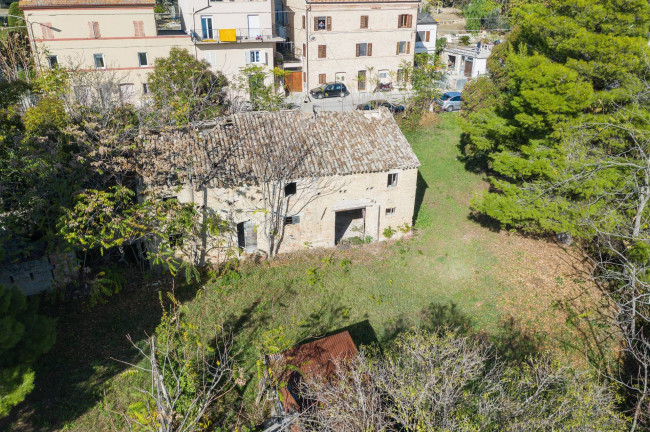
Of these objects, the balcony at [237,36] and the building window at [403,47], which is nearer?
the balcony at [237,36]

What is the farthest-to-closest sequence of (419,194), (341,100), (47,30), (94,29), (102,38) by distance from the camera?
(341,100) < (102,38) < (94,29) < (47,30) < (419,194)

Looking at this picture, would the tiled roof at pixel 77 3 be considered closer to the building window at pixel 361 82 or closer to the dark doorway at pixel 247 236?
the building window at pixel 361 82

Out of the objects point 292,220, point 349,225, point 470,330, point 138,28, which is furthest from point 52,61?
point 470,330

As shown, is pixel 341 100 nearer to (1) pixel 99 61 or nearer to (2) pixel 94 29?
(1) pixel 99 61

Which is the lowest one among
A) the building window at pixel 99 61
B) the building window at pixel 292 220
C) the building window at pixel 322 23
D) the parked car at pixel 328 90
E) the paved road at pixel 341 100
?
the building window at pixel 292 220

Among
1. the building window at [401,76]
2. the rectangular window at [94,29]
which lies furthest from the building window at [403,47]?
the rectangular window at [94,29]

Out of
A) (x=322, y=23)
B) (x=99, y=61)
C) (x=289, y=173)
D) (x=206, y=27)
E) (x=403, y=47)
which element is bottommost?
(x=289, y=173)
